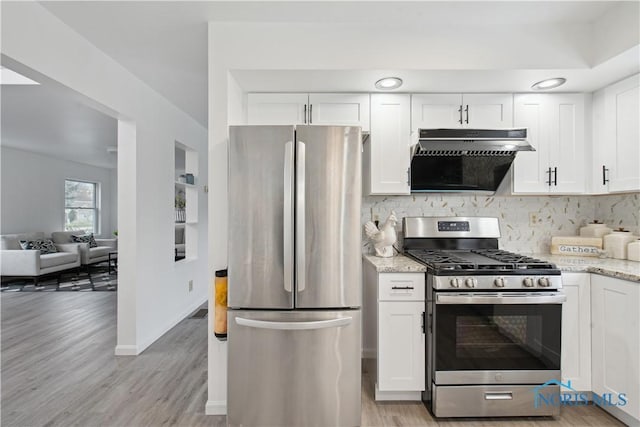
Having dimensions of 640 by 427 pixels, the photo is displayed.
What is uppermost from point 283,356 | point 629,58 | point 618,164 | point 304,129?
point 629,58

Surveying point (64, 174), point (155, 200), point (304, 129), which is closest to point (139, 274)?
point (155, 200)

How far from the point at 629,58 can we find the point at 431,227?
1631 mm

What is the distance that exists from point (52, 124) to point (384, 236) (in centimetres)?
511

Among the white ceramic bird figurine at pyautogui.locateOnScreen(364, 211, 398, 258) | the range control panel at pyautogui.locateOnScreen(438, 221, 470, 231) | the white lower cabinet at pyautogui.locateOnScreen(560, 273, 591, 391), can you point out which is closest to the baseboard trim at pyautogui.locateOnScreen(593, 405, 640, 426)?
Result: the white lower cabinet at pyautogui.locateOnScreen(560, 273, 591, 391)

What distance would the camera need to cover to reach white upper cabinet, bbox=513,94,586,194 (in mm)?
2523

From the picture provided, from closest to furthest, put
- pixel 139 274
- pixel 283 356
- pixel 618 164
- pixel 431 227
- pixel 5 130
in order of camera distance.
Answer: pixel 283 356 → pixel 618 164 → pixel 431 227 → pixel 139 274 → pixel 5 130

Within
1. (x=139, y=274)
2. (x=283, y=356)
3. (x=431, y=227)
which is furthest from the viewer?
(x=139, y=274)

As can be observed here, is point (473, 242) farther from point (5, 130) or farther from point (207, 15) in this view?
point (5, 130)

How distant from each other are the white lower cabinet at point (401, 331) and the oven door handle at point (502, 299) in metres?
0.18

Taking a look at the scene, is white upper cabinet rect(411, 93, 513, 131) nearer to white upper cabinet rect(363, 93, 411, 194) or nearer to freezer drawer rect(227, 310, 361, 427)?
white upper cabinet rect(363, 93, 411, 194)

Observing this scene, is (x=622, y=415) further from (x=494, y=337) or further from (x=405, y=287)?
(x=405, y=287)

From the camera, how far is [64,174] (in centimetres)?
777

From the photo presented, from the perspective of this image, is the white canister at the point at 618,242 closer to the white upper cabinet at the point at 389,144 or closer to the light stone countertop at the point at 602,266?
the light stone countertop at the point at 602,266

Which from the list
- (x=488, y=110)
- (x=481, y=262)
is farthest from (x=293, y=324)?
(x=488, y=110)
